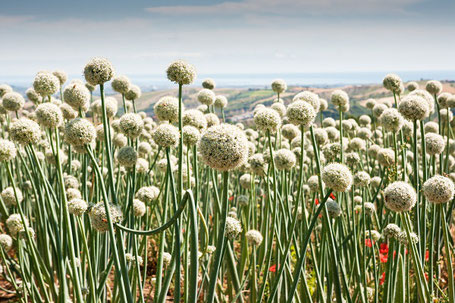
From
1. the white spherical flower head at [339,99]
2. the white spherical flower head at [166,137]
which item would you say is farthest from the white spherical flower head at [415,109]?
the white spherical flower head at [166,137]

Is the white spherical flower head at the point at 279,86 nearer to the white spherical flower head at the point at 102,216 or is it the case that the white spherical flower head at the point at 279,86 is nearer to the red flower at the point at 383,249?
the red flower at the point at 383,249

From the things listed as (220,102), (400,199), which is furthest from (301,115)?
(220,102)

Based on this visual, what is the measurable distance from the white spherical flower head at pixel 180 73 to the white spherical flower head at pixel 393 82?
2647 millimetres

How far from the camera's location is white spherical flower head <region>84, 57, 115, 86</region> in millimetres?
2021

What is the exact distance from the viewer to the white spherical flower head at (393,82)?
12.8 feet

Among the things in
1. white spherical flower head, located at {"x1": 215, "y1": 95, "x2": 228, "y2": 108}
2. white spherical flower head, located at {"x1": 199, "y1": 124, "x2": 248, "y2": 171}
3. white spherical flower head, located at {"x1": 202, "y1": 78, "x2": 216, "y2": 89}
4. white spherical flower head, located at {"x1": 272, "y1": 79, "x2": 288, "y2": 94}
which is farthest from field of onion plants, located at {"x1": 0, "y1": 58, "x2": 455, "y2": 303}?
white spherical flower head, located at {"x1": 272, "y1": 79, "x2": 288, "y2": 94}

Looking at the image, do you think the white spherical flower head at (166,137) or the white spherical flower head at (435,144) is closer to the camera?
the white spherical flower head at (166,137)

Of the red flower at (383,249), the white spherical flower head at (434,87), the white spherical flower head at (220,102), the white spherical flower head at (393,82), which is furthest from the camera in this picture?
the white spherical flower head at (220,102)

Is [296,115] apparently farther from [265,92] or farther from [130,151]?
[265,92]

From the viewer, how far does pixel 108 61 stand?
2.08 metres

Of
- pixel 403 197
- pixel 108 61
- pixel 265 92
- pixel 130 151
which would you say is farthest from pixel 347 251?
pixel 265 92

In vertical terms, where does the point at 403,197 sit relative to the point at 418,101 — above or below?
below

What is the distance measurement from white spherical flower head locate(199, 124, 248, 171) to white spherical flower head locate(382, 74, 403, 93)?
3.07 m

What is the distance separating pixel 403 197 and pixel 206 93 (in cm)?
263
